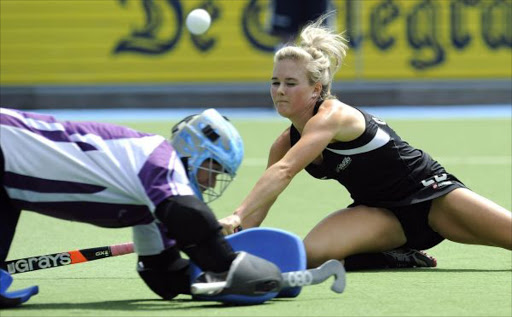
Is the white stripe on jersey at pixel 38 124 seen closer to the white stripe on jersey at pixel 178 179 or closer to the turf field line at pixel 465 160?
the white stripe on jersey at pixel 178 179

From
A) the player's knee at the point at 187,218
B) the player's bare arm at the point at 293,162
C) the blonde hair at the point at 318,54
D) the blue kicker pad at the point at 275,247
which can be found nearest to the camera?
the player's knee at the point at 187,218

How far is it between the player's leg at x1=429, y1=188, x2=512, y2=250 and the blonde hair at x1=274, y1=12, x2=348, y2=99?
749 millimetres

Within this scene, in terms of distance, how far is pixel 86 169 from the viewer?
4.22 metres

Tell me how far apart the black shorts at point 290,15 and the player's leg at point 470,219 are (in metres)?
9.46

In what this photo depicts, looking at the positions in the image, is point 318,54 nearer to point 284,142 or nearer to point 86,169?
point 284,142

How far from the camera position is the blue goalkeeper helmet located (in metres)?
4.45

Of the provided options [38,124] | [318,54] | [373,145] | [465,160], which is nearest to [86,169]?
[38,124]

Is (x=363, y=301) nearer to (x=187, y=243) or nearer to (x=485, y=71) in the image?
(x=187, y=243)

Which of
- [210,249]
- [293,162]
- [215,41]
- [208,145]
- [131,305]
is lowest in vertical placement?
[215,41]

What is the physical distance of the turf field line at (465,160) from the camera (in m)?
9.97

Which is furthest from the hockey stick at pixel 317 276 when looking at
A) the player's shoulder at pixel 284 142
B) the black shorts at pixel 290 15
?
the black shorts at pixel 290 15

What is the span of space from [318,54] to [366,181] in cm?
64

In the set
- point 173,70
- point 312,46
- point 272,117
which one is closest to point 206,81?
point 173,70

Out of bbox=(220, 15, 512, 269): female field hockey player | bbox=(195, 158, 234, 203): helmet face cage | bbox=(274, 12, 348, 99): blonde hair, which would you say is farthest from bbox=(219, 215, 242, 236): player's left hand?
bbox=(274, 12, 348, 99): blonde hair
